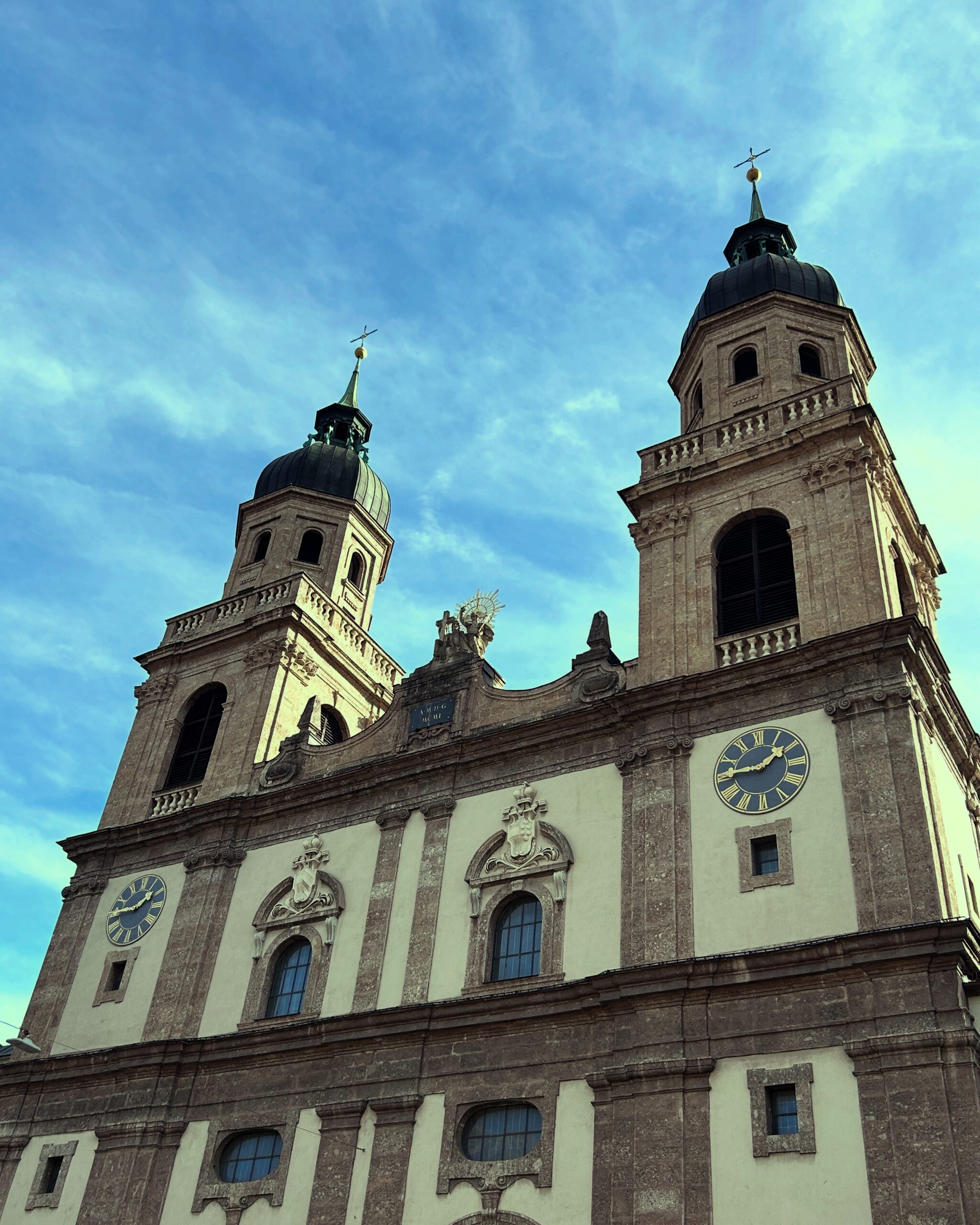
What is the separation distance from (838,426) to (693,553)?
3729 mm

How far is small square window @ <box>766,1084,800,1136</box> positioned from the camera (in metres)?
16.7

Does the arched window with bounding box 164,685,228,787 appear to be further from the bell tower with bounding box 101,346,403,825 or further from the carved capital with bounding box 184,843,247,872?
the carved capital with bounding box 184,843,247,872

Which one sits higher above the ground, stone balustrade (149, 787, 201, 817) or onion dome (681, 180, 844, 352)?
onion dome (681, 180, 844, 352)

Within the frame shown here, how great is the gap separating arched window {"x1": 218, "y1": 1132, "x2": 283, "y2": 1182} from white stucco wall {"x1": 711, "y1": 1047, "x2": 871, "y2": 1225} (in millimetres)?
8340

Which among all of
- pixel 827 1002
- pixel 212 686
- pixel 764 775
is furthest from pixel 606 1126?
pixel 212 686

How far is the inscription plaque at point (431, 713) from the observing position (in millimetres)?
25609

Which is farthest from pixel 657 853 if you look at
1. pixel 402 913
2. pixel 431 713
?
pixel 431 713

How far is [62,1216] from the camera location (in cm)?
2294

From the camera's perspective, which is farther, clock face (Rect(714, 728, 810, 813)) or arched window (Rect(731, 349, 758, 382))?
arched window (Rect(731, 349, 758, 382))

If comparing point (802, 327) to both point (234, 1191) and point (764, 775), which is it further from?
point (234, 1191)

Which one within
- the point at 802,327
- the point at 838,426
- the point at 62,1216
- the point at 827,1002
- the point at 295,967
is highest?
the point at 802,327

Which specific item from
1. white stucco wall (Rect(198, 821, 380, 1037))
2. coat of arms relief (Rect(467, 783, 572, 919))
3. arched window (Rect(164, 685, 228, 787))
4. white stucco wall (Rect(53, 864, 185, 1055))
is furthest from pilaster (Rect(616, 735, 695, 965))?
arched window (Rect(164, 685, 228, 787))

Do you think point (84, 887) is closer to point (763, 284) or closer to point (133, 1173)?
point (133, 1173)

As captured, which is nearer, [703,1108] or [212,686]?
[703,1108]
